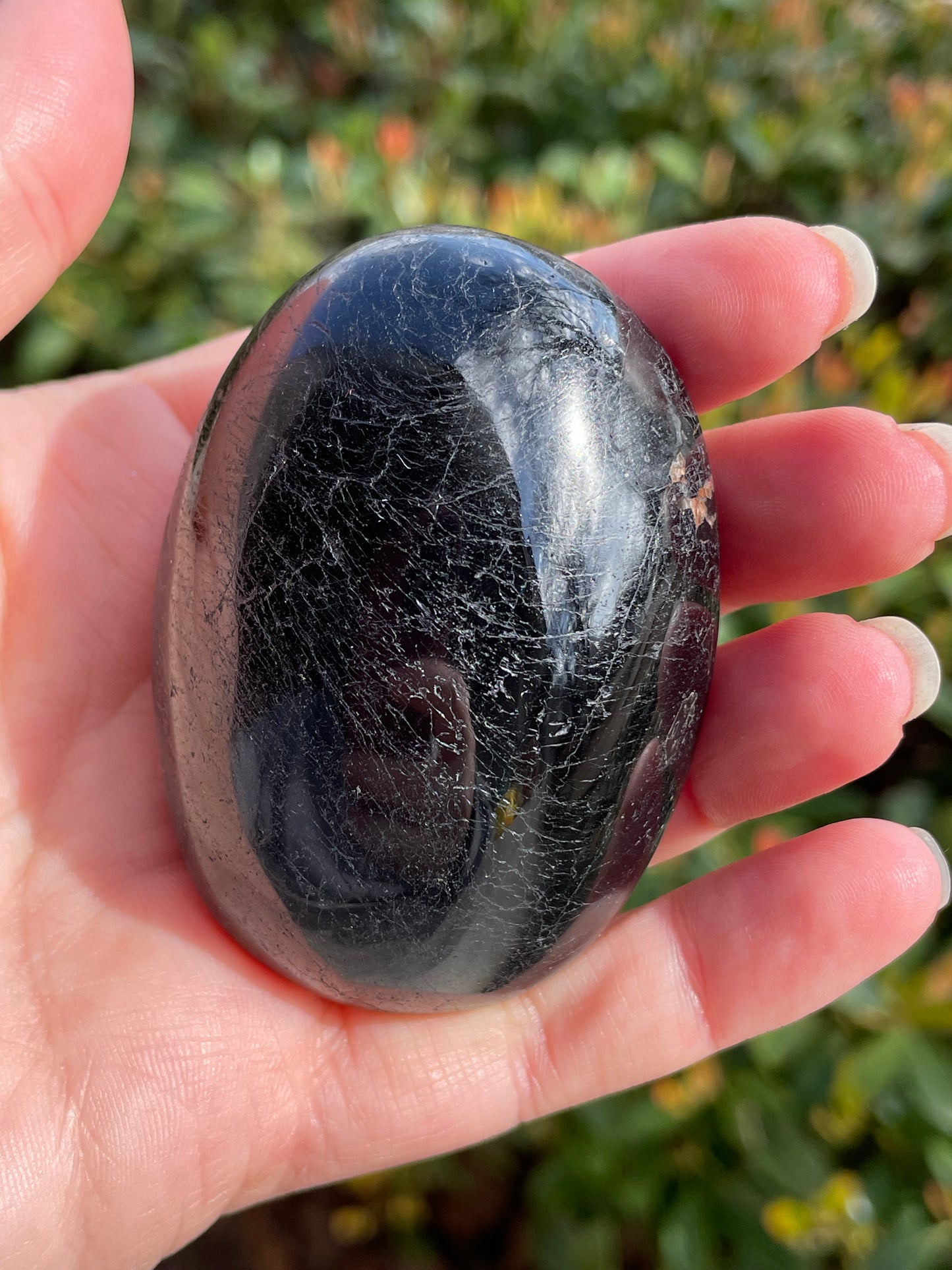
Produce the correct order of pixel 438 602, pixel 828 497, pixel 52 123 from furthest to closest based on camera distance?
1. pixel 828 497
2. pixel 52 123
3. pixel 438 602

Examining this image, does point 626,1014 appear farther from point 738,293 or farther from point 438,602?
point 738,293

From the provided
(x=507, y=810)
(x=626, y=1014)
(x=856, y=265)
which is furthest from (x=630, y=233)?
(x=626, y=1014)

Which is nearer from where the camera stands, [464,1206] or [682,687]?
[682,687]

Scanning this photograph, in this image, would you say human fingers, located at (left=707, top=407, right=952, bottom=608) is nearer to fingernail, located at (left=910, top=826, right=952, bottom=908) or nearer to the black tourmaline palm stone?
the black tourmaline palm stone

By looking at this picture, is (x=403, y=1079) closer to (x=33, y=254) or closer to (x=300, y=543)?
(x=300, y=543)

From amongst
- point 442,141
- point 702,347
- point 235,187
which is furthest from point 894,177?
point 235,187

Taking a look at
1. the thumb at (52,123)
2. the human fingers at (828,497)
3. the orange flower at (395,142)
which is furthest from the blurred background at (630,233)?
the thumb at (52,123)

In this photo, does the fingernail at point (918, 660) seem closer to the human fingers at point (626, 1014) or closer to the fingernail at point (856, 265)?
the human fingers at point (626, 1014)
